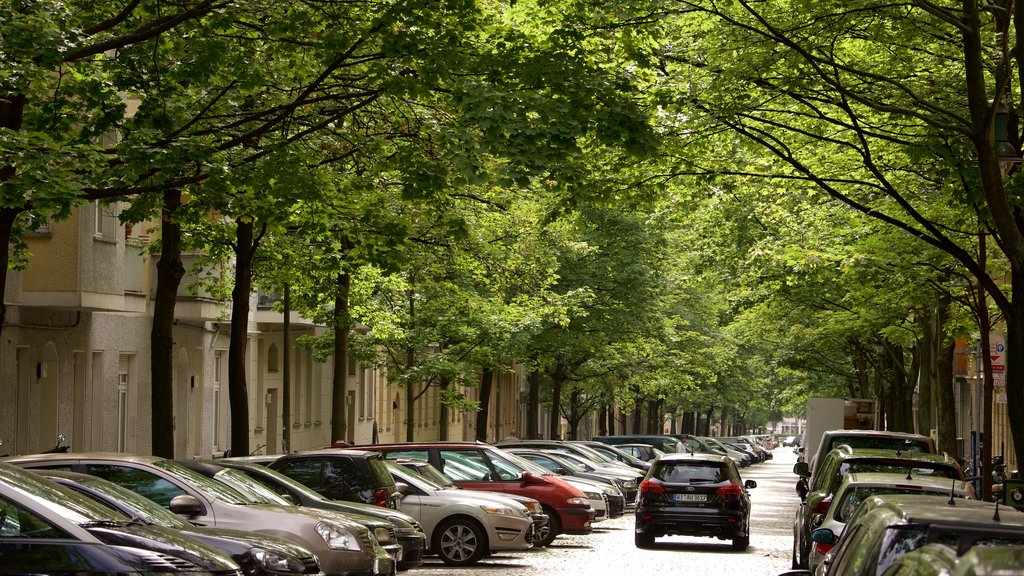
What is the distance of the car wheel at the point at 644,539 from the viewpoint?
928 inches

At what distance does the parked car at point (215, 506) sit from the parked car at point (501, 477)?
321 inches

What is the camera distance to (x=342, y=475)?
1770 centimetres

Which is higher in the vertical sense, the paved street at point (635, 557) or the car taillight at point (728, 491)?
the car taillight at point (728, 491)

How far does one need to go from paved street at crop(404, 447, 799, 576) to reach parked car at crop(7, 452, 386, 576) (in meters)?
4.60

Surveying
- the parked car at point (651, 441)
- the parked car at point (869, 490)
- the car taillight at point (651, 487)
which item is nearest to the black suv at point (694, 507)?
the car taillight at point (651, 487)

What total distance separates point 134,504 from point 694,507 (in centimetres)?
1428

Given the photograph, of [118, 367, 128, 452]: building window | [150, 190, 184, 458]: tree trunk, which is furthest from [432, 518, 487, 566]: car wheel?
[118, 367, 128, 452]: building window

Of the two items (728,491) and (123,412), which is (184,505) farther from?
(123,412)

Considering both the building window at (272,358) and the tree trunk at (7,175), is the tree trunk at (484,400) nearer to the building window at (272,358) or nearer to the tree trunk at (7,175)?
the building window at (272,358)

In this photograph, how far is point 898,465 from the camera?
48.6 ft

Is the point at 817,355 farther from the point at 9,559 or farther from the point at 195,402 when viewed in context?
the point at 9,559

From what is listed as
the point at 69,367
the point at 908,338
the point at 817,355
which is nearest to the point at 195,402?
the point at 69,367

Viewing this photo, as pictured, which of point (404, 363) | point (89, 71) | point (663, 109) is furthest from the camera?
point (404, 363)

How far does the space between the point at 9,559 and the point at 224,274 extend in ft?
74.9
